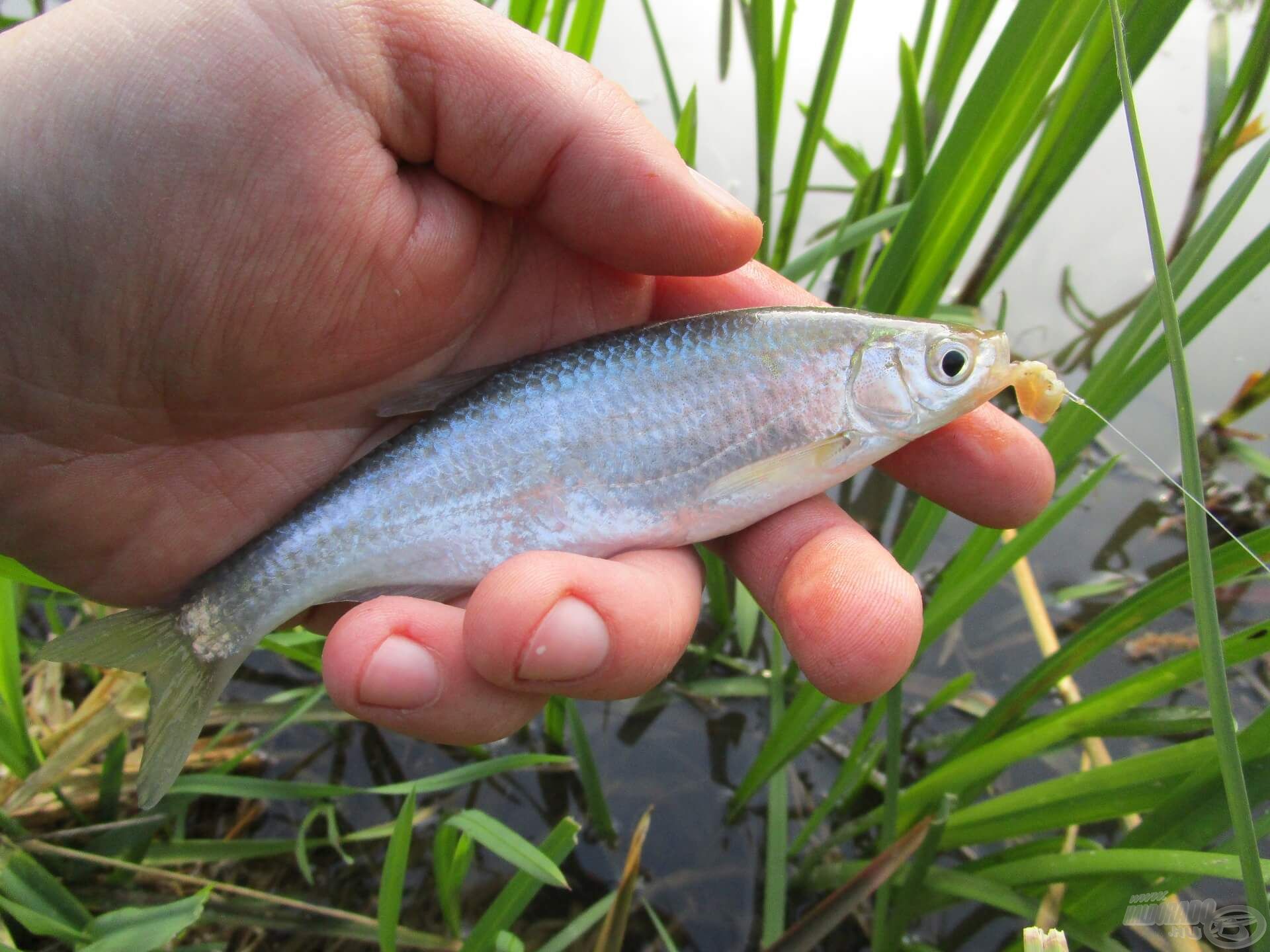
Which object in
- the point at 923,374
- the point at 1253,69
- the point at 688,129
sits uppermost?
the point at 1253,69

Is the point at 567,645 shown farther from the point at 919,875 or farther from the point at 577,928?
the point at 919,875

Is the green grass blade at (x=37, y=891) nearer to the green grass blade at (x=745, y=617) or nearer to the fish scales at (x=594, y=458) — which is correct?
the fish scales at (x=594, y=458)

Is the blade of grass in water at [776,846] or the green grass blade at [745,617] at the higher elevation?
the green grass blade at [745,617]

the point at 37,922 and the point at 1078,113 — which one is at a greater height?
A: the point at 1078,113

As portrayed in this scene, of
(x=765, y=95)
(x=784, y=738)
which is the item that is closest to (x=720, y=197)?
(x=765, y=95)

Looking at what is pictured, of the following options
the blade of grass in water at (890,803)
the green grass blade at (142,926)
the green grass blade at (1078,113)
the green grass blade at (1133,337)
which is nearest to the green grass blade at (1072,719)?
the blade of grass in water at (890,803)

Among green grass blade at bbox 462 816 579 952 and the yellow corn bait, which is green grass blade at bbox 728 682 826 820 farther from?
the yellow corn bait

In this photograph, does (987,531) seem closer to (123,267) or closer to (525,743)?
(525,743)

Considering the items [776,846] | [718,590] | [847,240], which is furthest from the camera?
[718,590]

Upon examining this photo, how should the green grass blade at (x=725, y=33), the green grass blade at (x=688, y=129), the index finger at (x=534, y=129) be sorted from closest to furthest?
the index finger at (x=534, y=129)
the green grass blade at (x=688, y=129)
the green grass blade at (x=725, y=33)
